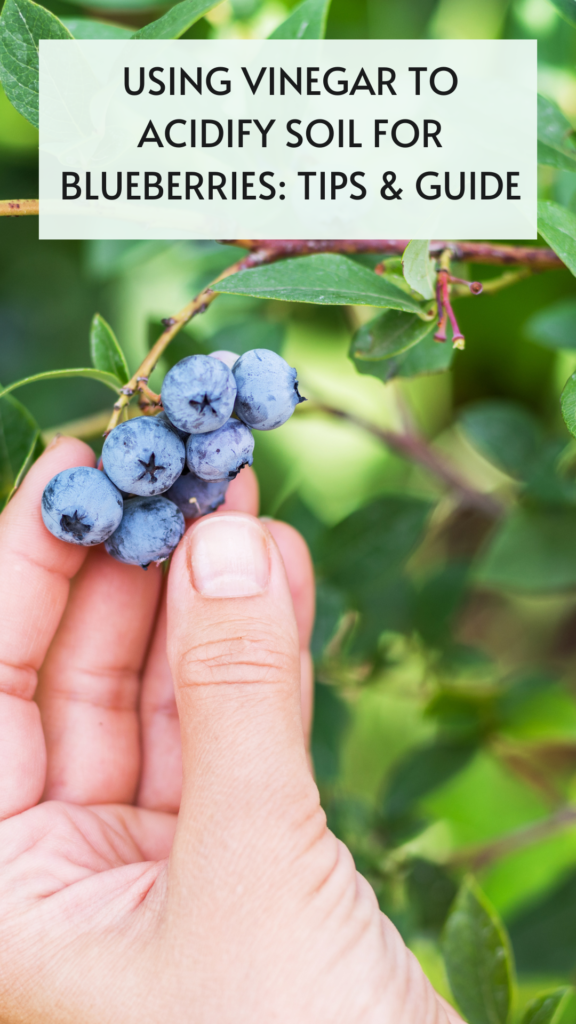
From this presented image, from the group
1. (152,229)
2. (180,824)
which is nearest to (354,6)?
(152,229)

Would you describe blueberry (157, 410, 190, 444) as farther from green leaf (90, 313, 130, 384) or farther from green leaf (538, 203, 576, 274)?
green leaf (538, 203, 576, 274)

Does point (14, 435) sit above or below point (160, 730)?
above

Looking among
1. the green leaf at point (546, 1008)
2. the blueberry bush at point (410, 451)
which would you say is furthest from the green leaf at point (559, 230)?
the green leaf at point (546, 1008)

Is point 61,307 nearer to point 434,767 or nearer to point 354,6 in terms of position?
point 354,6

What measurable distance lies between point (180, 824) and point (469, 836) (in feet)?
4.98

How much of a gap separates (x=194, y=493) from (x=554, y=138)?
664mm

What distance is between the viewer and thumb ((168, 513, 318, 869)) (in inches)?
34.8

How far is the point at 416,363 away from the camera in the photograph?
1.09m

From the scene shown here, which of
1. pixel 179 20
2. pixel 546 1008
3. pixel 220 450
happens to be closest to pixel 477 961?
pixel 546 1008

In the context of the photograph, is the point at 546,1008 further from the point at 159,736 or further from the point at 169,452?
the point at 169,452

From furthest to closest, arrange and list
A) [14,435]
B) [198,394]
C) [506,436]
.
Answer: [506,436], [14,435], [198,394]

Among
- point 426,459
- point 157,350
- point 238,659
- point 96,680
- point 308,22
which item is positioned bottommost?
point 96,680

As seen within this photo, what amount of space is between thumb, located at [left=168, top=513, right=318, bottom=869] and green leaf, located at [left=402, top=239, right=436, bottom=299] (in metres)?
0.34

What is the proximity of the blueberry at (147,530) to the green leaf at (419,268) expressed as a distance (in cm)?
37
